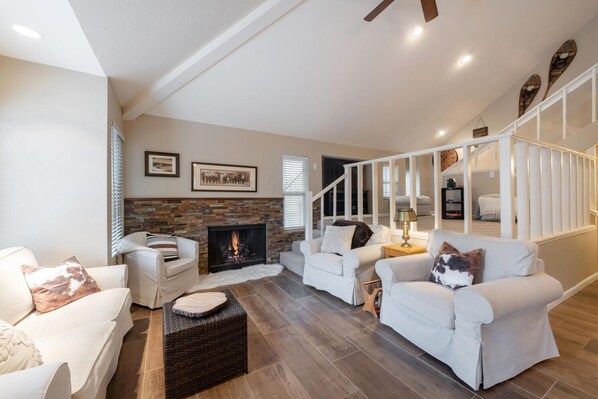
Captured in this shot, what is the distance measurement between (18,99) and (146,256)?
1.80 meters

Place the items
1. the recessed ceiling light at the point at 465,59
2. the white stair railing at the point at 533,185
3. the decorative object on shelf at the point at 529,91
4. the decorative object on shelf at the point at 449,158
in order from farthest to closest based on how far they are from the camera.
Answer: the decorative object on shelf at the point at 449,158 → the decorative object on shelf at the point at 529,91 → the recessed ceiling light at the point at 465,59 → the white stair railing at the point at 533,185

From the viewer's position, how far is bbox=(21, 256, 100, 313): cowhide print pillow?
1.79 metres

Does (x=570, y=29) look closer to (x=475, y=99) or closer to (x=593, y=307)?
(x=475, y=99)

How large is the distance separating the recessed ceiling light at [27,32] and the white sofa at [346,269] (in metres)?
3.25

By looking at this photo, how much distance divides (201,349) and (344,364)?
1.03 metres

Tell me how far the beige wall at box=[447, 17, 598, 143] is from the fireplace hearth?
5.76 meters

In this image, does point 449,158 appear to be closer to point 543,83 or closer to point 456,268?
point 543,83

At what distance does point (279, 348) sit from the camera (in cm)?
206

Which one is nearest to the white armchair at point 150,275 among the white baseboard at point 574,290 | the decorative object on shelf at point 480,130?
the white baseboard at point 574,290

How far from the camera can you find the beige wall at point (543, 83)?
4.73 meters

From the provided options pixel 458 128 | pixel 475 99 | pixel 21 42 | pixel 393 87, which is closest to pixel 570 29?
pixel 475 99

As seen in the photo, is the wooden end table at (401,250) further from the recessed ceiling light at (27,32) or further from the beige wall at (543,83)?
the beige wall at (543,83)

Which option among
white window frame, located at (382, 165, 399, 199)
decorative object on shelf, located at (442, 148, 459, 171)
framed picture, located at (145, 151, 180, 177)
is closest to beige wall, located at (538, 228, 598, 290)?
white window frame, located at (382, 165, 399, 199)

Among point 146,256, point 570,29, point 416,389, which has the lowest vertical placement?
point 416,389
